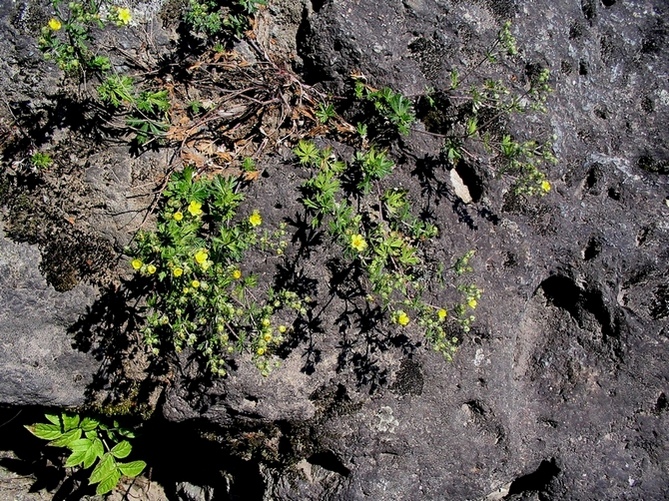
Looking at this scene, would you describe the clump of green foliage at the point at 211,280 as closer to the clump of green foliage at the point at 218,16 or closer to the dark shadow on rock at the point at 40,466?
the clump of green foliage at the point at 218,16

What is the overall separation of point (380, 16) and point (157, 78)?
1.91m

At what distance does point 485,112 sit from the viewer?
5.01m

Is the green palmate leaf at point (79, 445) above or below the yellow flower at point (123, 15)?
below

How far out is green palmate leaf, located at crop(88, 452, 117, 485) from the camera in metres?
5.04

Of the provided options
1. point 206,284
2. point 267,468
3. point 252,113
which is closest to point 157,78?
point 252,113

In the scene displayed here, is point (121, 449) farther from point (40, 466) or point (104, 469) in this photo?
point (40, 466)

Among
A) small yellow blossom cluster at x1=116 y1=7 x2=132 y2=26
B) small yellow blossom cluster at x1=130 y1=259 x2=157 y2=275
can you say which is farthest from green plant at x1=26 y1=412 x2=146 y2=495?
small yellow blossom cluster at x1=116 y1=7 x2=132 y2=26

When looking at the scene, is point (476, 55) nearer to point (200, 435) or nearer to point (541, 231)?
point (541, 231)

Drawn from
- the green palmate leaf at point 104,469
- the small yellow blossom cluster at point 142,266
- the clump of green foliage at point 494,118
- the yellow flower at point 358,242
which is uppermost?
the clump of green foliage at point 494,118

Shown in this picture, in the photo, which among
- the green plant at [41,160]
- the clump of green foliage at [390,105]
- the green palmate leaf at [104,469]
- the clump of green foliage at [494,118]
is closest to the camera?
the green plant at [41,160]

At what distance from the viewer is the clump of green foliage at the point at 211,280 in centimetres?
425

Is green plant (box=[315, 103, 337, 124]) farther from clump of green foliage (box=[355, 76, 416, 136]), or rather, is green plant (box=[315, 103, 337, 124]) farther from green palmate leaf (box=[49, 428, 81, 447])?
green palmate leaf (box=[49, 428, 81, 447])

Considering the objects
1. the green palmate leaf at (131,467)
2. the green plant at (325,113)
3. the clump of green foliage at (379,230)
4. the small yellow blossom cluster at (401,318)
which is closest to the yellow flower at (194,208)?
the clump of green foliage at (379,230)

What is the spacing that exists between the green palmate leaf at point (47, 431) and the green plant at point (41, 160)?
2.10 m
